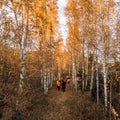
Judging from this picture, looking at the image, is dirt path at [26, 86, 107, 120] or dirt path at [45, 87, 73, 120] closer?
dirt path at [26, 86, 107, 120]

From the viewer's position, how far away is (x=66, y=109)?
15.4 m

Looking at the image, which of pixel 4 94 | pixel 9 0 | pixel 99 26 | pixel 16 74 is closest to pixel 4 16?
pixel 9 0

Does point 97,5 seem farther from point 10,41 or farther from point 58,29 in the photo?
point 58,29

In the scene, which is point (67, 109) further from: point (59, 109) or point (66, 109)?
point (59, 109)

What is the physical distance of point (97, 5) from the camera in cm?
1573

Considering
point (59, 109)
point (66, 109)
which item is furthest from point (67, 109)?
point (59, 109)

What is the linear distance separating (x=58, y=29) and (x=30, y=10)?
13398 mm

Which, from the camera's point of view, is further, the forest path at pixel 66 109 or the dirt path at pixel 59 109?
the dirt path at pixel 59 109

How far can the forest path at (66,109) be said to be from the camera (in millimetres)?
13797

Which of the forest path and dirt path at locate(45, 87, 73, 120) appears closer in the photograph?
the forest path

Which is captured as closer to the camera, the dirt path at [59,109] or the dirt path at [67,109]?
the dirt path at [67,109]

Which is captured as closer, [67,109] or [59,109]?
[67,109]

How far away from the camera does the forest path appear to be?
13.8 metres

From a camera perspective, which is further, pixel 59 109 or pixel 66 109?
pixel 59 109
